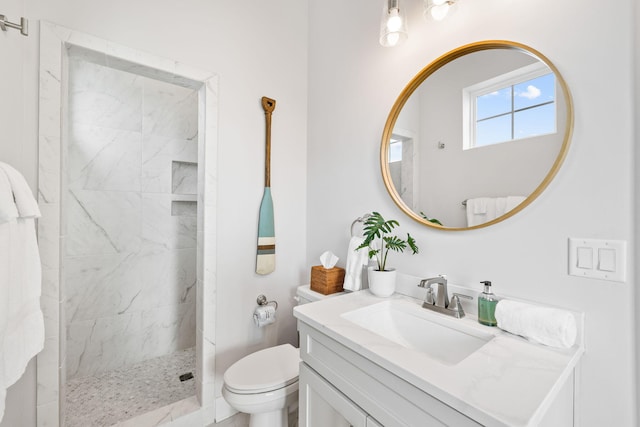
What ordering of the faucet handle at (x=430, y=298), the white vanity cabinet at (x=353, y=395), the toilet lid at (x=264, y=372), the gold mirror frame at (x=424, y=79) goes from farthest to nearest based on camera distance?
the toilet lid at (x=264, y=372)
the faucet handle at (x=430, y=298)
the gold mirror frame at (x=424, y=79)
the white vanity cabinet at (x=353, y=395)

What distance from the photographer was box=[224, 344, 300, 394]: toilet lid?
1.23 m

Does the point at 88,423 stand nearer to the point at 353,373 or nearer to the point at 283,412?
the point at 283,412

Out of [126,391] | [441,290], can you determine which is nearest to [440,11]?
[441,290]

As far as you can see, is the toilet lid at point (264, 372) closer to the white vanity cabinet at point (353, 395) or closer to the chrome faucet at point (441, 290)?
the white vanity cabinet at point (353, 395)

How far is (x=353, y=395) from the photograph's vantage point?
0.84m

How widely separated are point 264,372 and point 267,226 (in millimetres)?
811

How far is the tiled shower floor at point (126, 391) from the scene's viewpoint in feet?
5.35

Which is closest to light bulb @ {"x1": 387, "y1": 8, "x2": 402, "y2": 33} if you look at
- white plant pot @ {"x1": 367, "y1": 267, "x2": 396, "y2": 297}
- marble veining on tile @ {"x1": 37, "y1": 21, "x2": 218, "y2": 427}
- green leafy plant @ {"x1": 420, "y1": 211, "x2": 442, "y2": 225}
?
green leafy plant @ {"x1": 420, "y1": 211, "x2": 442, "y2": 225}

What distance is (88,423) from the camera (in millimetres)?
1556

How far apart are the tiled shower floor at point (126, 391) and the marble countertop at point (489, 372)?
1536 mm

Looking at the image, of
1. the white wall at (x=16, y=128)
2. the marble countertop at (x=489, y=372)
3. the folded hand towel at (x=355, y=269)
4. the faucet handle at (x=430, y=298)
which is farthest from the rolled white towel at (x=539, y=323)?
the white wall at (x=16, y=128)

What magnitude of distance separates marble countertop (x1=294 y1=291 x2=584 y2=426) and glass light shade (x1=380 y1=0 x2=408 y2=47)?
1239 mm

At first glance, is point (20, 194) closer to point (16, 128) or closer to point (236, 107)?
point (16, 128)

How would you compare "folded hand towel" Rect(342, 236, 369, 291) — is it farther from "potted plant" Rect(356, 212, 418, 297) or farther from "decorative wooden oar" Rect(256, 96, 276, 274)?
"decorative wooden oar" Rect(256, 96, 276, 274)
